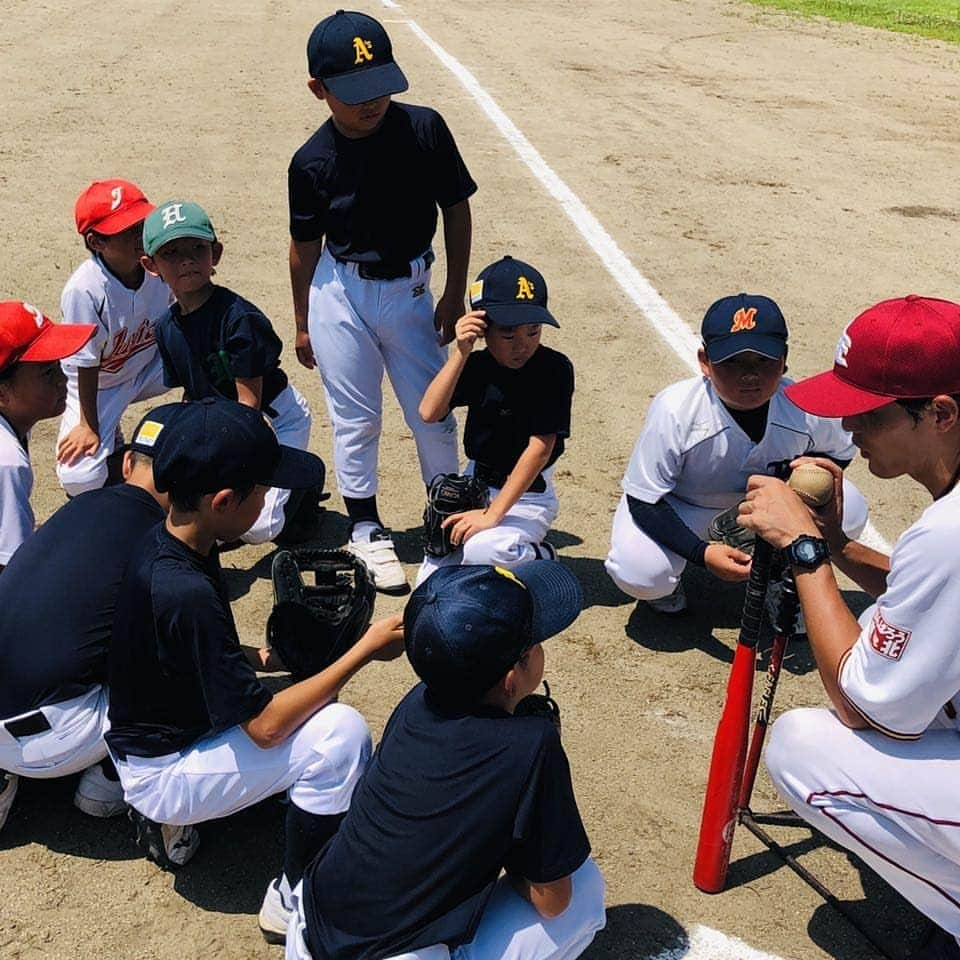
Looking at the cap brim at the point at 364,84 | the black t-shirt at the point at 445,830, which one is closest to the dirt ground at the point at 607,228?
the black t-shirt at the point at 445,830

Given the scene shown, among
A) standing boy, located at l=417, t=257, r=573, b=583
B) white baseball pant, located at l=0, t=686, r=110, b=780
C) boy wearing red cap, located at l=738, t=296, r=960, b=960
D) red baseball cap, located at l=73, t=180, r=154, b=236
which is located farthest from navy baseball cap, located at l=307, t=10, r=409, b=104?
white baseball pant, located at l=0, t=686, r=110, b=780

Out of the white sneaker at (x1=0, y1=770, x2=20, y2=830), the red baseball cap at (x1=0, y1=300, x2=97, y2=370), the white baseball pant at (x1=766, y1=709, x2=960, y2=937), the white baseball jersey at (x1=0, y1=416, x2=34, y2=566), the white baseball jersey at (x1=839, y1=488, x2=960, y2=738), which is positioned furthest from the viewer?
the red baseball cap at (x1=0, y1=300, x2=97, y2=370)

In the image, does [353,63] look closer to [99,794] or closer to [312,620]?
[312,620]

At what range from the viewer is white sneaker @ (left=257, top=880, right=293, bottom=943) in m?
3.50

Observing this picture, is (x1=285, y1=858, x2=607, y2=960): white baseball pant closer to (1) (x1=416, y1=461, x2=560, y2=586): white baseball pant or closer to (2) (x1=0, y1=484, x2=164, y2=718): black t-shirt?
(2) (x1=0, y1=484, x2=164, y2=718): black t-shirt

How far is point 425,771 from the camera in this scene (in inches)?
114

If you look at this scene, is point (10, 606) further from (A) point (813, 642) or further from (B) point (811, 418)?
(B) point (811, 418)

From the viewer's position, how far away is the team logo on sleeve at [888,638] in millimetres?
2992

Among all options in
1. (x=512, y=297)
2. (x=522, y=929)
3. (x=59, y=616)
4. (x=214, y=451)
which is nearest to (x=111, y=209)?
(x=512, y=297)

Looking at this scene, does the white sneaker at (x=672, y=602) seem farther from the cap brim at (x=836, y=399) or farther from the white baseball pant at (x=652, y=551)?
the cap brim at (x=836, y=399)

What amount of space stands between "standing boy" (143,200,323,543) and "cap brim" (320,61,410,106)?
0.75 metres

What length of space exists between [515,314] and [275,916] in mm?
2426

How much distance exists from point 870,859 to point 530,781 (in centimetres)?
108

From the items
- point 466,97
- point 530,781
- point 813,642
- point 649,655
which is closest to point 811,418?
point 649,655
